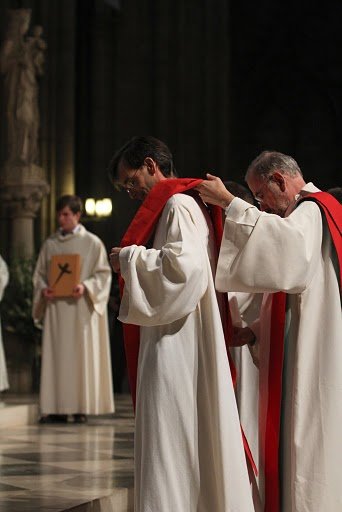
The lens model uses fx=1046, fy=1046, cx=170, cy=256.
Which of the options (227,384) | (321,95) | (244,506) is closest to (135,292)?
(227,384)

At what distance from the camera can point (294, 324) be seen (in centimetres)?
423

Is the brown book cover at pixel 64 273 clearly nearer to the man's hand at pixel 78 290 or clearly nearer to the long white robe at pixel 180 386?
the man's hand at pixel 78 290

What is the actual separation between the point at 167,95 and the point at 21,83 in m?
3.81

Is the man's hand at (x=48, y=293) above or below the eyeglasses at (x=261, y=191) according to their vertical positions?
below

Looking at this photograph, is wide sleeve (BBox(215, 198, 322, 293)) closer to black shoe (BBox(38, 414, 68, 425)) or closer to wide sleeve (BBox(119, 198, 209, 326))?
wide sleeve (BBox(119, 198, 209, 326))

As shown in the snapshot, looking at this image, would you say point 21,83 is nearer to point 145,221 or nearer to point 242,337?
point 242,337

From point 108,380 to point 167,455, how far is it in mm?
6163

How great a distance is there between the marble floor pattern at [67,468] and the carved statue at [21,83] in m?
7.08

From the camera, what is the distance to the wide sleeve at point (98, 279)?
32.4 ft

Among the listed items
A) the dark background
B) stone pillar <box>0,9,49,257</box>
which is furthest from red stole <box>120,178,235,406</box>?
the dark background

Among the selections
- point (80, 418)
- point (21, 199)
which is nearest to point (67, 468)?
point (80, 418)

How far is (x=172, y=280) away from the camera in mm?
3893

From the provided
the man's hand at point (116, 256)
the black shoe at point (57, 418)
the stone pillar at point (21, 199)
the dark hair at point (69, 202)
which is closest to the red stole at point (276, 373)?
the man's hand at point (116, 256)

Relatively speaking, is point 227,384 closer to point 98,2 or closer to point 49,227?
point 49,227
